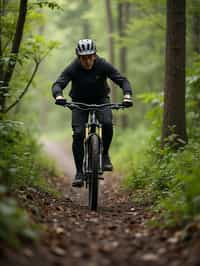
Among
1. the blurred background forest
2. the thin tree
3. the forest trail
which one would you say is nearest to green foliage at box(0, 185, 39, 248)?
the forest trail

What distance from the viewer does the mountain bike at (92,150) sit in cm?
736

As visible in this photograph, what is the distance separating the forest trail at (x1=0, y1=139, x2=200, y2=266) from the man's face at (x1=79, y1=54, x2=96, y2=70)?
6.99 ft

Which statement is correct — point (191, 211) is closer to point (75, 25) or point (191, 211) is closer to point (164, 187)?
point (164, 187)

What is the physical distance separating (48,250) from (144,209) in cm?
288

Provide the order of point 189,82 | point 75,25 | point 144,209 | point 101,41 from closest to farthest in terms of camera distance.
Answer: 1. point 144,209
2. point 189,82
3. point 101,41
4. point 75,25

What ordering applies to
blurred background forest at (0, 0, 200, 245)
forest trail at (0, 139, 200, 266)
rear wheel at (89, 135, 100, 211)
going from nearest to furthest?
forest trail at (0, 139, 200, 266) → blurred background forest at (0, 0, 200, 245) → rear wheel at (89, 135, 100, 211)

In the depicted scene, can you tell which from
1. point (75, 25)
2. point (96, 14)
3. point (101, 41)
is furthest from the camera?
point (75, 25)

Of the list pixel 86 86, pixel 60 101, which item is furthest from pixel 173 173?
pixel 60 101

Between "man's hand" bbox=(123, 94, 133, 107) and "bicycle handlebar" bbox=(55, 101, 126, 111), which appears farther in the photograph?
"man's hand" bbox=(123, 94, 133, 107)

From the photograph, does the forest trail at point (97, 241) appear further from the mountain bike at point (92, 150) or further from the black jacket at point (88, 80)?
the black jacket at point (88, 80)

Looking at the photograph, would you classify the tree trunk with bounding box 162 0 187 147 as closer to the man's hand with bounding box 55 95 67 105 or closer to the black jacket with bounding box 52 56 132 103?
the black jacket with bounding box 52 56 132 103

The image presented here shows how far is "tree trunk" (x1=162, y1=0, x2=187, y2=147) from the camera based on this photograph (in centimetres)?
905

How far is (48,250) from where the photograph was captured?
14.9ft

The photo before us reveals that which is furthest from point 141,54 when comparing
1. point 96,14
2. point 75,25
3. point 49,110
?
point 49,110
